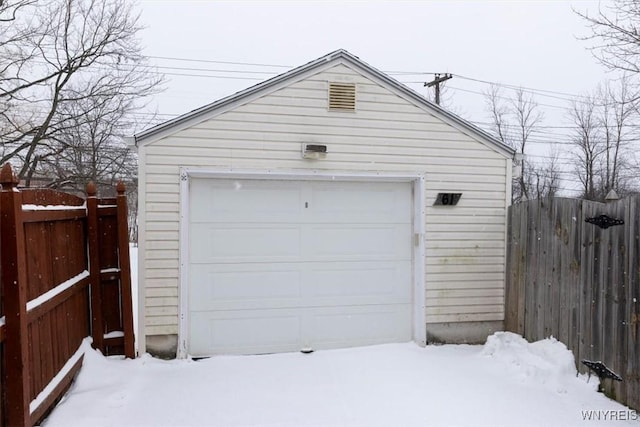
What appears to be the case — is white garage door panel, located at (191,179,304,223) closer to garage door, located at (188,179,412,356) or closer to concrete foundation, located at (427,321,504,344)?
garage door, located at (188,179,412,356)

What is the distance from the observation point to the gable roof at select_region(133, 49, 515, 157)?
15.8 feet

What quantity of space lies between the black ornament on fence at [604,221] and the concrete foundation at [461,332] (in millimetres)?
2076

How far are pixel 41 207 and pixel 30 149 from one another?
11.8 m

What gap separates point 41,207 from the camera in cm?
325

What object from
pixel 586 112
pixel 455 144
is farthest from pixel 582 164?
pixel 455 144

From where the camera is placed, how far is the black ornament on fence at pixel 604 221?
377cm

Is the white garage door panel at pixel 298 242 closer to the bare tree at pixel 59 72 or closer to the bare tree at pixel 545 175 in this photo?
the bare tree at pixel 59 72

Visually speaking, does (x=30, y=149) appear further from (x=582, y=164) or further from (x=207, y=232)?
(x=582, y=164)

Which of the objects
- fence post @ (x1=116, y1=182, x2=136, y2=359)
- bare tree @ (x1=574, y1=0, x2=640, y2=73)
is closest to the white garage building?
fence post @ (x1=116, y1=182, x2=136, y2=359)

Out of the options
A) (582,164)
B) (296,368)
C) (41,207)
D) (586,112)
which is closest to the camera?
(41,207)

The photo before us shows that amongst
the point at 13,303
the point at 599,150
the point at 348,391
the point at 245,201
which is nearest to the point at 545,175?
the point at 599,150

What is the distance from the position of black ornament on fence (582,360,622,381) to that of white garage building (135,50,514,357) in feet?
5.45

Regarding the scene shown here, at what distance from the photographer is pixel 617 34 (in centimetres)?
812

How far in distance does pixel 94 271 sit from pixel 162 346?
1067mm
